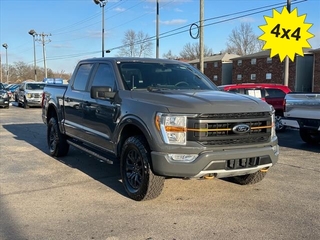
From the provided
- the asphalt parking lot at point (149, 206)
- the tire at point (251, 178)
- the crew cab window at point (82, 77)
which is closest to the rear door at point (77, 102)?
the crew cab window at point (82, 77)

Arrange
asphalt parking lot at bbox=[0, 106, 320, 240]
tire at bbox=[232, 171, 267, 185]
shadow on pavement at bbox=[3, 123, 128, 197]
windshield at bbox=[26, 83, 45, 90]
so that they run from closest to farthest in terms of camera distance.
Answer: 1. asphalt parking lot at bbox=[0, 106, 320, 240]
2. tire at bbox=[232, 171, 267, 185]
3. shadow on pavement at bbox=[3, 123, 128, 197]
4. windshield at bbox=[26, 83, 45, 90]

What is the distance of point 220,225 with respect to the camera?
4070 mm

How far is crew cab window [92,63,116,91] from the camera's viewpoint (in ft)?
18.5

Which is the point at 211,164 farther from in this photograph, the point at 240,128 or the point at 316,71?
the point at 316,71

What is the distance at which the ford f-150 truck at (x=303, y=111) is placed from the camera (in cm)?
803

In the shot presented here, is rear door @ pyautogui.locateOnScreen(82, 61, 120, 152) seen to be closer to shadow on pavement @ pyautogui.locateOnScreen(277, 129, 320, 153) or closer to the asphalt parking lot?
the asphalt parking lot

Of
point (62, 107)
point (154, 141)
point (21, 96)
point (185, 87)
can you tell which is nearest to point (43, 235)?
point (154, 141)

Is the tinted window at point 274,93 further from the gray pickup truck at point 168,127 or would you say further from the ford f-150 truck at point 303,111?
the gray pickup truck at point 168,127

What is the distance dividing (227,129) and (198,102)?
487 mm

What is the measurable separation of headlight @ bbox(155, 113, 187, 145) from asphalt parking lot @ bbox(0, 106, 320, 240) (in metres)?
0.90

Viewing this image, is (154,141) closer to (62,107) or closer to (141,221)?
(141,221)

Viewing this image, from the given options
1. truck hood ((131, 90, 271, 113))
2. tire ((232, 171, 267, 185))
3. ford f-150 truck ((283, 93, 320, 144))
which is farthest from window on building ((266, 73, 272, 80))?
truck hood ((131, 90, 271, 113))

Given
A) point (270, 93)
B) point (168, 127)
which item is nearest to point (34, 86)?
point (270, 93)

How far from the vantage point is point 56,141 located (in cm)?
757
